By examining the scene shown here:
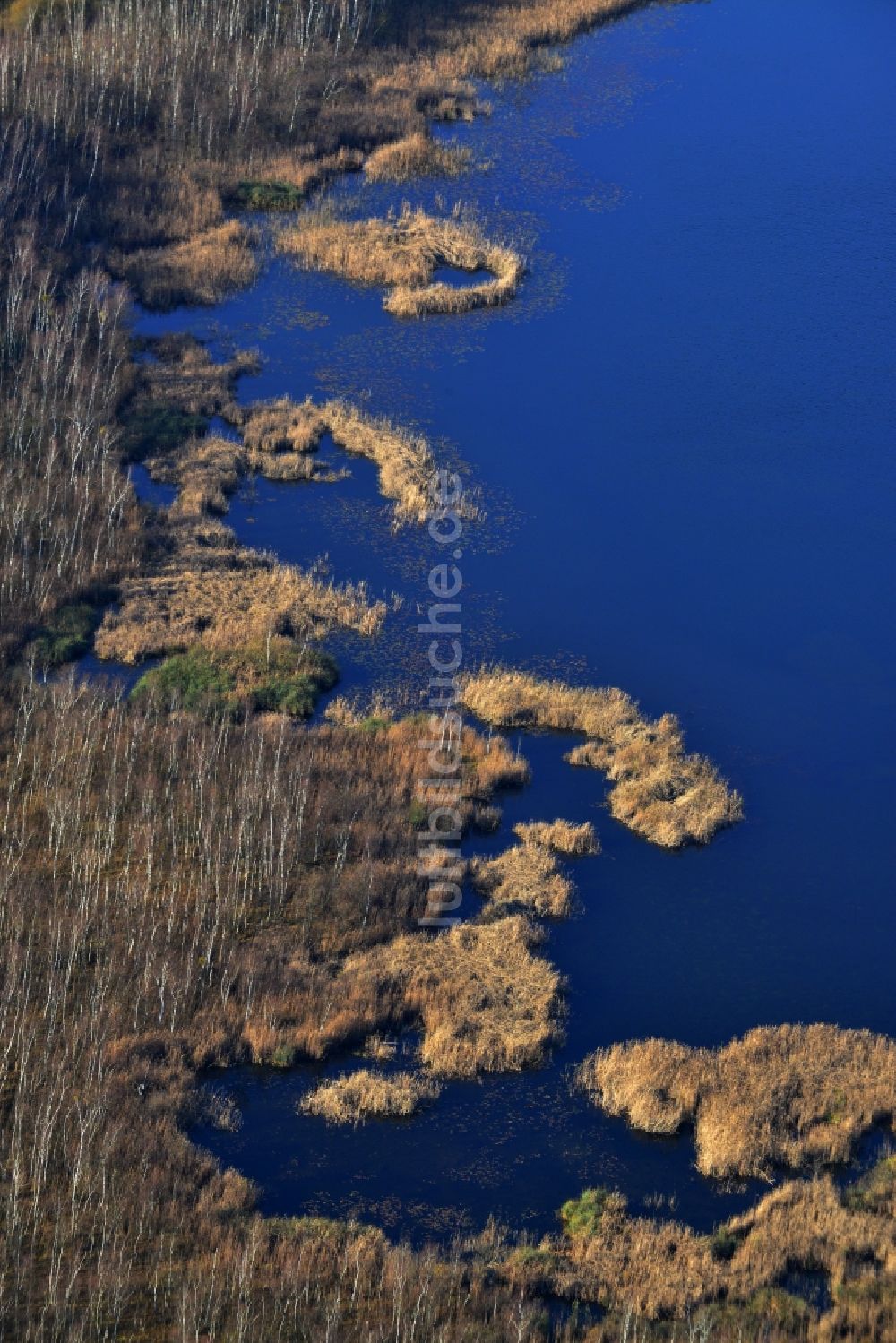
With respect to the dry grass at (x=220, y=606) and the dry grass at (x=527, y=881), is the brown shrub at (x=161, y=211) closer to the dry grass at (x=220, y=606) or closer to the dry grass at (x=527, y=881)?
the dry grass at (x=220, y=606)

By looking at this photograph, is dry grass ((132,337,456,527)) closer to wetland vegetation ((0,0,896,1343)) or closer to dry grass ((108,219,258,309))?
wetland vegetation ((0,0,896,1343))

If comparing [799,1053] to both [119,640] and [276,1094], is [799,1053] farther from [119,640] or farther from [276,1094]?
[119,640]

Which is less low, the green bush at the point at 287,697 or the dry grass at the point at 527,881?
the green bush at the point at 287,697

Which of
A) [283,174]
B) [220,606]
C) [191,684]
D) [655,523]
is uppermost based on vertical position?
[283,174]

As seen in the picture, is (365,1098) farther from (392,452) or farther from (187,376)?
(187,376)

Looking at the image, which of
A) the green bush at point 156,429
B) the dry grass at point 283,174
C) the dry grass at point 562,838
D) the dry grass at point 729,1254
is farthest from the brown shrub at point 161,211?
the dry grass at point 729,1254

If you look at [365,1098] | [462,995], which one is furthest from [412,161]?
[365,1098]
